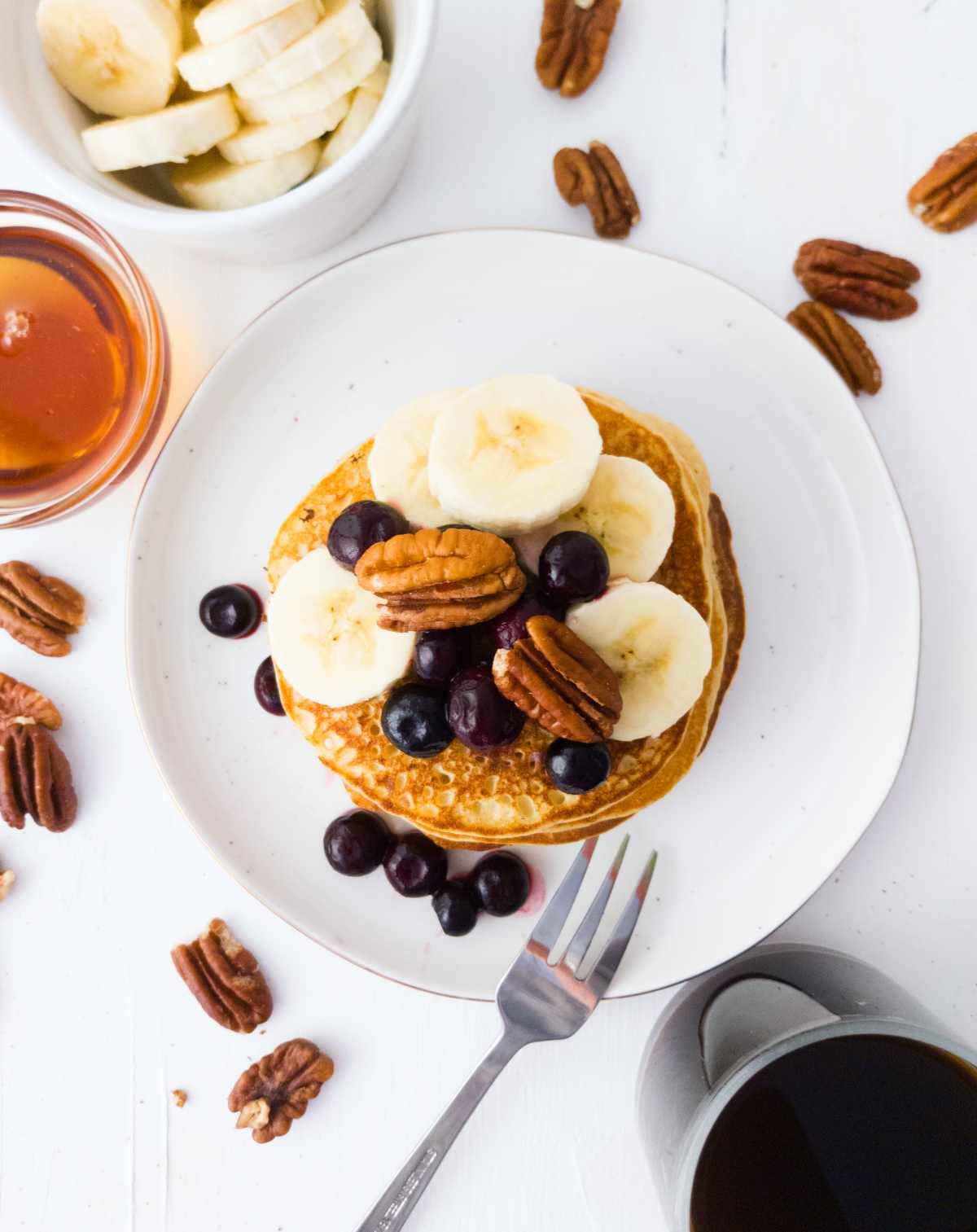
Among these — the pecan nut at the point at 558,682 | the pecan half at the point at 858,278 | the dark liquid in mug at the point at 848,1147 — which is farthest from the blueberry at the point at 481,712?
the pecan half at the point at 858,278

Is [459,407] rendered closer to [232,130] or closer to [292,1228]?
[232,130]

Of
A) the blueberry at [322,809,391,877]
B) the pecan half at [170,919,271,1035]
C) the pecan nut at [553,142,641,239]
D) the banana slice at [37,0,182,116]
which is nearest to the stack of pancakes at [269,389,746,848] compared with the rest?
the blueberry at [322,809,391,877]

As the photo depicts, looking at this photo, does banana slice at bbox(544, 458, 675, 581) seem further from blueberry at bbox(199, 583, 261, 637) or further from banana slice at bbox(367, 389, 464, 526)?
blueberry at bbox(199, 583, 261, 637)

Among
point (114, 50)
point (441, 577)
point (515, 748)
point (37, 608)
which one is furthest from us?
→ point (37, 608)

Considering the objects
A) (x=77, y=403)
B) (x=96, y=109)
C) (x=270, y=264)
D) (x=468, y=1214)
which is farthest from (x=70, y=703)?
(x=468, y=1214)

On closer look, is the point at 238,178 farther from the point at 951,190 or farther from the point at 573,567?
the point at 951,190

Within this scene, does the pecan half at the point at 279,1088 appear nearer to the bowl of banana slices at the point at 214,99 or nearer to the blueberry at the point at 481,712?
the blueberry at the point at 481,712

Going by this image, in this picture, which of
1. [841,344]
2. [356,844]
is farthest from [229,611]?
[841,344]
